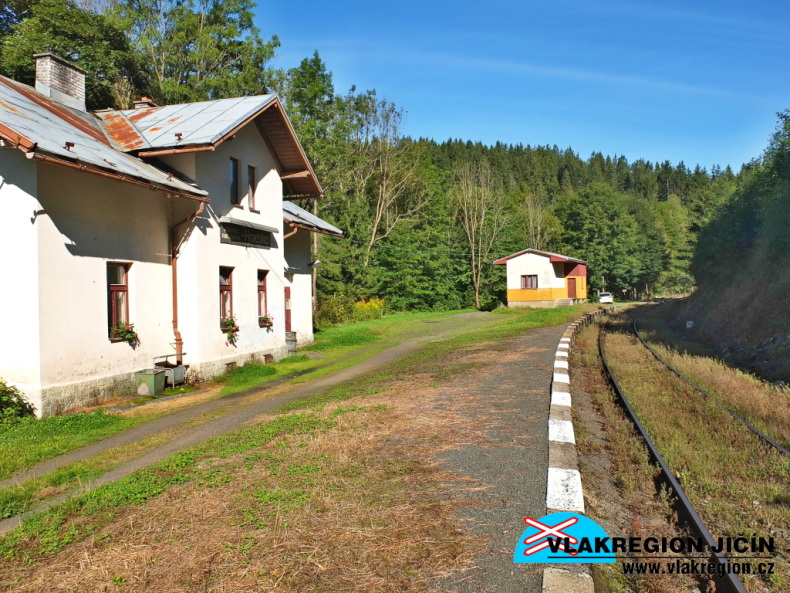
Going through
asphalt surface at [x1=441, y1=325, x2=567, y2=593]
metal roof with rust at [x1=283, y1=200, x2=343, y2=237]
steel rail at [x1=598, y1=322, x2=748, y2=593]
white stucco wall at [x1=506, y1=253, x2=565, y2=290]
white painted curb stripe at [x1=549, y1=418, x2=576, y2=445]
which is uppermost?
metal roof with rust at [x1=283, y1=200, x2=343, y2=237]

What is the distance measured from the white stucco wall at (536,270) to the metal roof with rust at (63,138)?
37950 mm

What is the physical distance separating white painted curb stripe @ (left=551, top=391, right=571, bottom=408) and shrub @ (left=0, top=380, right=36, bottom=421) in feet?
27.8

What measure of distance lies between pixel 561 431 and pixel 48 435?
7.50 m

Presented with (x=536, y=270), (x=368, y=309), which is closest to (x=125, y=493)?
(x=368, y=309)

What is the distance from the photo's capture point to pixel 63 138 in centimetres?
1076

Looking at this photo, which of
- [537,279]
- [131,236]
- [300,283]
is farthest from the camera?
[537,279]

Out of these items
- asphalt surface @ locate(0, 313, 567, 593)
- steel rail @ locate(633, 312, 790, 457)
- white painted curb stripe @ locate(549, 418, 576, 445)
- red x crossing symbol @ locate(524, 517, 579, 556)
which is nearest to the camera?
asphalt surface @ locate(0, 313, 567, 593)

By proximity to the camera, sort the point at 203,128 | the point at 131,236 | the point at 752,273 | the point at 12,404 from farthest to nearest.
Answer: the point at 752,273
the point at 203,128
the point at 131,236
the point at 12,404

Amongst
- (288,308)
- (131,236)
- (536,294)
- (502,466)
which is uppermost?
(131,236)

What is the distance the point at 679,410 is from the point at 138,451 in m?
7.87

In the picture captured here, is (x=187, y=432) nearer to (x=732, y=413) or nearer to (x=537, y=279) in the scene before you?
(x=732, y=413)

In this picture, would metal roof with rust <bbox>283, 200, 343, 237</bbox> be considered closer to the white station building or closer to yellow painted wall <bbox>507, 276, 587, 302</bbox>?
the white station building

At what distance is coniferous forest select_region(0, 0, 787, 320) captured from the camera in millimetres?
28938

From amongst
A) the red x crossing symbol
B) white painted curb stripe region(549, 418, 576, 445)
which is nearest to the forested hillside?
white painted curb stripe region(549, 418, 576, 445)
